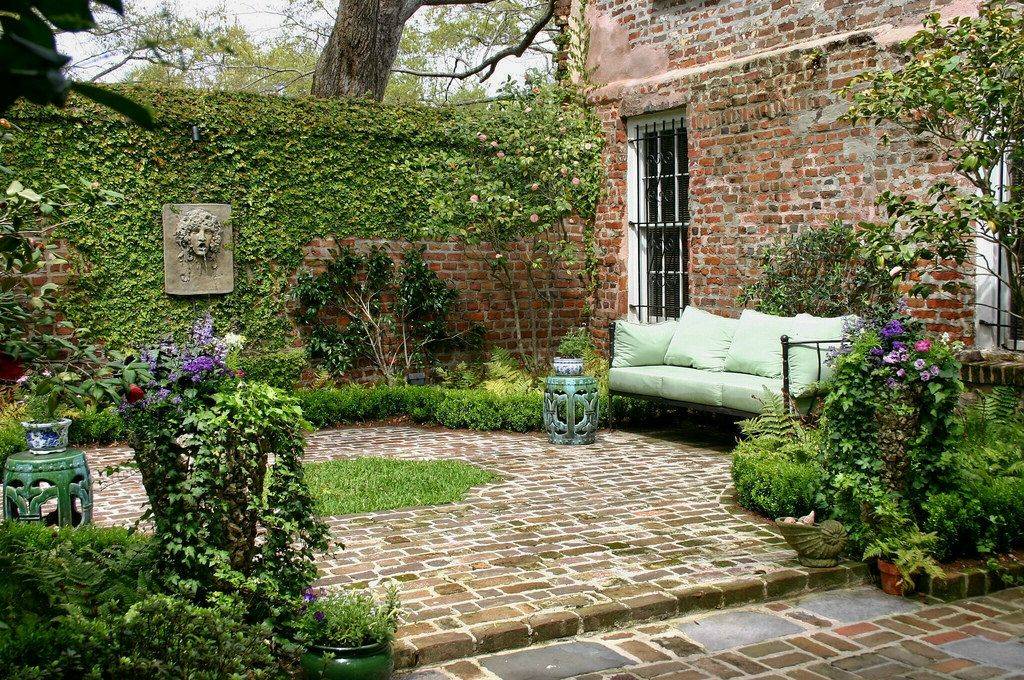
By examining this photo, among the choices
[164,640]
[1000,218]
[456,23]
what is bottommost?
[164,640]

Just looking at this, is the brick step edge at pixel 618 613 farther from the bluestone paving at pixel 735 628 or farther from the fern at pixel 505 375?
the fern at pixel 505 375

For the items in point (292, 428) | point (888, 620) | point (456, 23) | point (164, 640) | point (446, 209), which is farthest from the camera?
point (456, 23)

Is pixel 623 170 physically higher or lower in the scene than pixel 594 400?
higher

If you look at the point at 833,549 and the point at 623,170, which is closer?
the point at 833,549

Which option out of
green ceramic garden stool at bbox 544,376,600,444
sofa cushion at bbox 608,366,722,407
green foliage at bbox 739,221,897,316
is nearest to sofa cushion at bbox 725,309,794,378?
sofa cushion at bbox 608,366,722,407

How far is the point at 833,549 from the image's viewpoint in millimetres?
5219

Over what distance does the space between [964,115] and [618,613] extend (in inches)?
182

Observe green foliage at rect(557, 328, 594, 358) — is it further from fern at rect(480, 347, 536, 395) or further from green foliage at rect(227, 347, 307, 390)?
green foliage at rect(227, 347, 307, 390)

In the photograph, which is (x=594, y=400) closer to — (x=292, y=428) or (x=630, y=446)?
(x=630, y=446)

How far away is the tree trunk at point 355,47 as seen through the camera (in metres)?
13.4

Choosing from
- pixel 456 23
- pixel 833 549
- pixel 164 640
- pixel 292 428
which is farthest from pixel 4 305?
pixel 456 23

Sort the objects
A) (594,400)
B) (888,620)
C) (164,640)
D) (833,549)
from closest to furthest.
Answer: (164,640) → (888,620) → (833,549) → (594,400)

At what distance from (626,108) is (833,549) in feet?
23.8

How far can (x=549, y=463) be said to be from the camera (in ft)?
26.9
